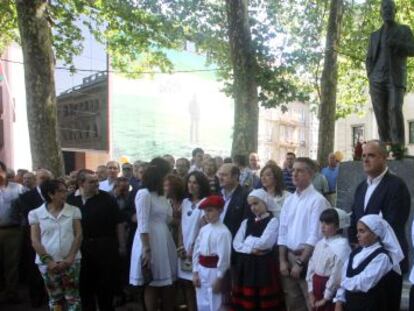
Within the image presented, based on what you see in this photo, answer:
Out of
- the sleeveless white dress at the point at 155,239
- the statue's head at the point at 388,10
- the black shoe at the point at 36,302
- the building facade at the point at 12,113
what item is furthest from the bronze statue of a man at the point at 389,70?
the building facade at the point at 12,113

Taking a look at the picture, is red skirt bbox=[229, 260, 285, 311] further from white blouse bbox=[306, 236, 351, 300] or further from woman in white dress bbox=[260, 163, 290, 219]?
woman in white dress bbox=[260, 163, 290, 219]

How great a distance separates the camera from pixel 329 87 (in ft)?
50.6

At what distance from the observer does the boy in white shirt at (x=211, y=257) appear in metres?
5.31

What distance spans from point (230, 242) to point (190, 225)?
63 cm

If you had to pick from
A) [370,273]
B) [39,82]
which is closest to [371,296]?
[370,273]

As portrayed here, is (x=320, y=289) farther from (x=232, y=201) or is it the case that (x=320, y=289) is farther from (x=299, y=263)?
(x=232, y=201)

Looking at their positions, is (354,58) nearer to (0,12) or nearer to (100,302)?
(0,12)

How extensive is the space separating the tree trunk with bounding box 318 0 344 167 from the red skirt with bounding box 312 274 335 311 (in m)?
10.9

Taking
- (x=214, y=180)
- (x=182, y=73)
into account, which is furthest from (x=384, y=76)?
(x=182, y=73)

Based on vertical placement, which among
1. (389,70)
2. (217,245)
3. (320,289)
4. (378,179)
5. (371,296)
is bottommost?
(320,289)

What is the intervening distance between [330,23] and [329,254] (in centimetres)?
1222

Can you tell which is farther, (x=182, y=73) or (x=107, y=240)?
(x=182, y=73)

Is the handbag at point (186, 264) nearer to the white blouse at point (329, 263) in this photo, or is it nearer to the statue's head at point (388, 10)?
the white blouse at point (329, 263)

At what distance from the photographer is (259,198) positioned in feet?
17.2
